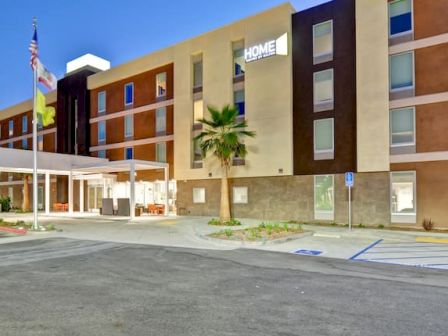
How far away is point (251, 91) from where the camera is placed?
24.1 m

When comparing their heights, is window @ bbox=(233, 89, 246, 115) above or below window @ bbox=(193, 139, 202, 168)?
above

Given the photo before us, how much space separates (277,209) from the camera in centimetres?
2280

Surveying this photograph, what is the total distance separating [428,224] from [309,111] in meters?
9.33

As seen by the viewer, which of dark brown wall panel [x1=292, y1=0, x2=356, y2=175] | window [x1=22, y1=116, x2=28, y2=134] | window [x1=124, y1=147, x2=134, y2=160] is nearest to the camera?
dark brown wall panel [x1=292, y1=0, x2=356, y2=175]

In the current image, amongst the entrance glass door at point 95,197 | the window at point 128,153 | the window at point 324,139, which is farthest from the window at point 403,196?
the entrance glass door at point 95,197

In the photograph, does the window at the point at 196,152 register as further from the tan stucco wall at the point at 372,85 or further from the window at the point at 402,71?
the window at the point at 402,71

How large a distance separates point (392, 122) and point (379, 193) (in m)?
4.09

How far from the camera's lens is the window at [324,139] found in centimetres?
2137

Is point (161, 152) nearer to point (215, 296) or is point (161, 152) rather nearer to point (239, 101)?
point (239, 101)

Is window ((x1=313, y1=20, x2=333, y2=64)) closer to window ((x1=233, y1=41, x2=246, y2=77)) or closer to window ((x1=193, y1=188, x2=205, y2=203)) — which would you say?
window ((x1=233, y1=41, x2=246, y2=77))

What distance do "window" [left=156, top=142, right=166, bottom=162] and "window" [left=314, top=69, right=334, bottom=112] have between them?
1342 centimetres

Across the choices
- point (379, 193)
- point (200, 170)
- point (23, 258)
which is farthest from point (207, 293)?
point (200, 170)

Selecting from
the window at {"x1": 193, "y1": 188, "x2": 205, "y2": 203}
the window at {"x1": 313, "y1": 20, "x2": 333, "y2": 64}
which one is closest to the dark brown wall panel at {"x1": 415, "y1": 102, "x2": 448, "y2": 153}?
the window at {"x1": 313, "y1": 20, "x2": 333, "y2": 64}

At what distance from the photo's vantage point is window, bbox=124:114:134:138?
31.5m
